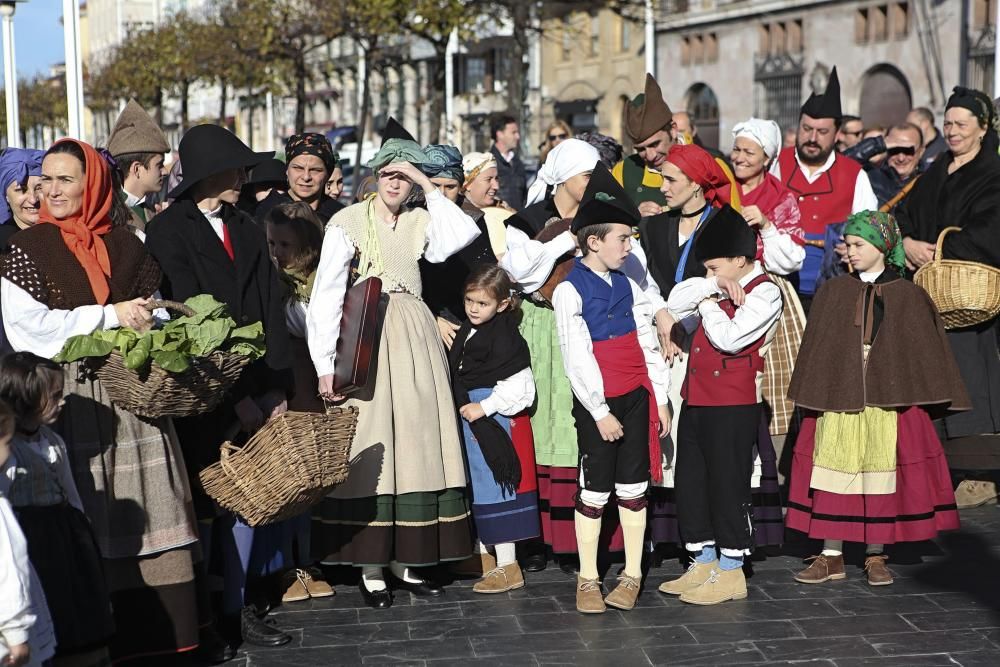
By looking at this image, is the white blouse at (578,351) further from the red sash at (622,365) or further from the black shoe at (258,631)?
the black shoe at (258,631)

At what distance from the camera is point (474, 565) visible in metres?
7.00

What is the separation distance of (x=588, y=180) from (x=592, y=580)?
2.01m

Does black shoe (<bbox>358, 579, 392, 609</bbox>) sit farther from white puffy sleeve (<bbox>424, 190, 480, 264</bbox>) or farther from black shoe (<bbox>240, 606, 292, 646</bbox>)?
white puffy sleeve (<bbox>424, 190, 480, 264</bbox>)

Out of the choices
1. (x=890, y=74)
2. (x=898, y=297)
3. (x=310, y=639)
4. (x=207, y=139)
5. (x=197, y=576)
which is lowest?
(x=310, y=639)

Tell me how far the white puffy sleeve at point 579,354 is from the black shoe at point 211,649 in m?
1.91

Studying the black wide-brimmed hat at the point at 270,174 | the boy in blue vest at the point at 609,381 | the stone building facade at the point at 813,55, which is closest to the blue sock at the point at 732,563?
the boy in blue vest at the point at 609,381

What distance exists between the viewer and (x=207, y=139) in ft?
18.8

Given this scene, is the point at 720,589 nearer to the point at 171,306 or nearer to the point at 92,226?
the point at 171,306

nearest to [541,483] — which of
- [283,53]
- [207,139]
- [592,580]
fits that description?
[592,580]

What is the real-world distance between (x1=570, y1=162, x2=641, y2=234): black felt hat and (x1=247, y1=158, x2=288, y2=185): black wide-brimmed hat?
2.08 meters

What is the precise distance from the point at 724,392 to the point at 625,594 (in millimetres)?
1042

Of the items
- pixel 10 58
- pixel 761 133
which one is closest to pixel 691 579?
pixel 761 133

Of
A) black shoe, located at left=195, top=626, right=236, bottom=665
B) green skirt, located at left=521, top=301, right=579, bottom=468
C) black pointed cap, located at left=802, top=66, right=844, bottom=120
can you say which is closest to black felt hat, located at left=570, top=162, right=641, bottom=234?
green skirt, located at left=521, top=301, right=579, bottom=468

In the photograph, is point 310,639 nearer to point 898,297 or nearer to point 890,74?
point 898,297
